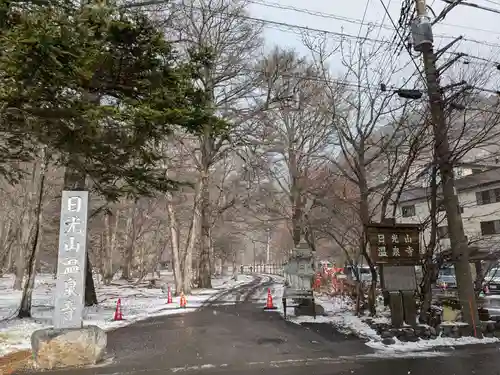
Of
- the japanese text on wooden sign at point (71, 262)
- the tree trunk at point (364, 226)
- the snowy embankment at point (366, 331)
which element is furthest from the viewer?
the tree trunk at point (364, 226)

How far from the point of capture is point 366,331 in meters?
10.3

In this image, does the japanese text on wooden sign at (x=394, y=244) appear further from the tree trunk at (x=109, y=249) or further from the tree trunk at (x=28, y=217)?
the tree trunk at (x=109, y=249)

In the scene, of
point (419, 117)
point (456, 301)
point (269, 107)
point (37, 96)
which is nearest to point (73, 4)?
point (37, 96)

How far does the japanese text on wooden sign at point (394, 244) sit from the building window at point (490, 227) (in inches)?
957

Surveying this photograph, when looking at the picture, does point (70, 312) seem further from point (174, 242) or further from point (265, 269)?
point (265, 269)

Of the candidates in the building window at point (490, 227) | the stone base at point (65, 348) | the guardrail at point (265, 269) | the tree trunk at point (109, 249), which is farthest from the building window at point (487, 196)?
the guardrail at point (265, 269)

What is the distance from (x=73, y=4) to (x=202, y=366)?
24.5ft

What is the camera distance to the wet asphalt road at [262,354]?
6.89 metres

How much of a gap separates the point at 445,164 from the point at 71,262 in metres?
9.30

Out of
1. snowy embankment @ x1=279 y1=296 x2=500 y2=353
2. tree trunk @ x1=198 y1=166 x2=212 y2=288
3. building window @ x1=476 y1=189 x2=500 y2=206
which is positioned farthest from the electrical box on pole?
building window @ x1=476 y1=189 x2=500 y2=206

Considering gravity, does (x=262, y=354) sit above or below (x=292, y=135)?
below

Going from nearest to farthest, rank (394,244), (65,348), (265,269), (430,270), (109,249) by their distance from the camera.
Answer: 1. (65,348)
2. (394,244)
3. (430,270)
4. (109,249)
5. (265,269)

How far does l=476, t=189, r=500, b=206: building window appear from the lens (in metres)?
30.4

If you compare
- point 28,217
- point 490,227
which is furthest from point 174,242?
point 490,227
